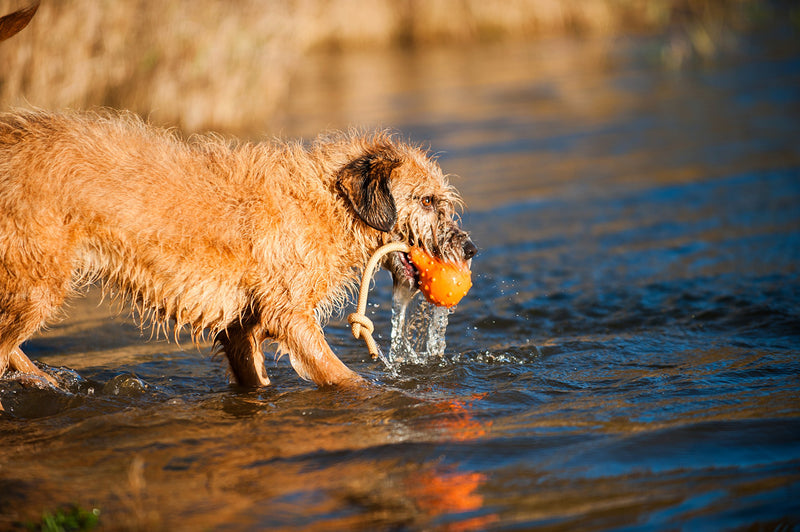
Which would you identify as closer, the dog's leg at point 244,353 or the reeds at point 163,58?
the dog's leg at point 244,353

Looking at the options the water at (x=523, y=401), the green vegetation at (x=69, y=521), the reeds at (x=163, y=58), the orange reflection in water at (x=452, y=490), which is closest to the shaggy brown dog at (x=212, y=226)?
the water at (x=523, y=401)

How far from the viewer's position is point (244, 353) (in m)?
5.97

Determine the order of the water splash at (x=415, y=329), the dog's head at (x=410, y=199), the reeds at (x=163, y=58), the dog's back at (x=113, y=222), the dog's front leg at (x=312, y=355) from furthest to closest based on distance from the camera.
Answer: the reeds at (x=163, y=58) → the water splash at (x=415, y=329) → the dog's head at (x=410, y=199) → the dog's front leg at (x=312, y=355) → the dog's back at (x=113, y=222)

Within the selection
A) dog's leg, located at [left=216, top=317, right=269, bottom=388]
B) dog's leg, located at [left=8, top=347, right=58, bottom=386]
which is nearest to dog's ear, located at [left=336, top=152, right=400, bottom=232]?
dog's leg, located at [left=216, top=317, right=269, bottom=388]

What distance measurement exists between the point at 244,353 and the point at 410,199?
163 cm

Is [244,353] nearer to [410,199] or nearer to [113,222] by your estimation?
[113,222]

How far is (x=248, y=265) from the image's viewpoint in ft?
18.0

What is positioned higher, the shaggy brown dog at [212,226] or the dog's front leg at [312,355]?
the shaggy brown dog at [212,226]

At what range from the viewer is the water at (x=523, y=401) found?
414 cm

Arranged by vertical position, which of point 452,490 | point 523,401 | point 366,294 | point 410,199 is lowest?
point 452,490

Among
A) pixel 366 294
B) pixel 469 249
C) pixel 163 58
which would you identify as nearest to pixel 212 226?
pixel 366 294

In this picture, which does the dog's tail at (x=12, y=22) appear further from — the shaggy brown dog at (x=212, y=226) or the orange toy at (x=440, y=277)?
the orange toy at (x=440, y=277)

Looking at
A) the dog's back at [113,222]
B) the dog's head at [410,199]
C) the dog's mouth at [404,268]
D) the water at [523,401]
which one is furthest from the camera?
the dog's mouth at [404,268]

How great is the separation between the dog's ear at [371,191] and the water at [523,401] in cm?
120
